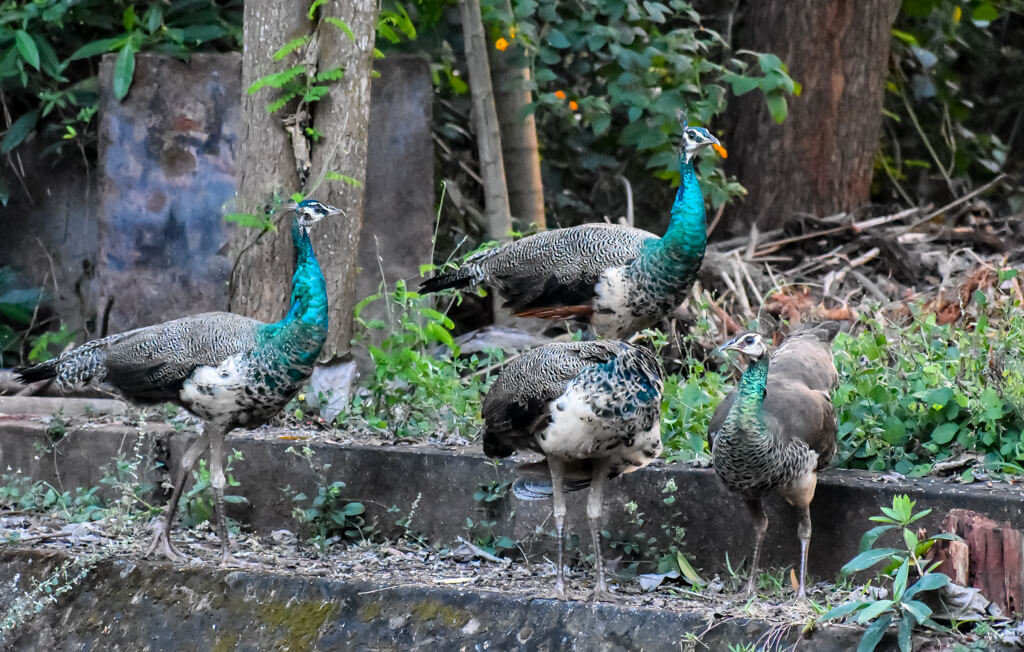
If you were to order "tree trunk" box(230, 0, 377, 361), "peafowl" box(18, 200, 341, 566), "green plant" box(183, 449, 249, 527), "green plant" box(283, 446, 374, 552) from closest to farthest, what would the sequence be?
1. "peafowl" box(18, 200, 341, 566)
2. "green plant" box(283, 446, 374, 552)
3. "green plant" box(183, 449, 249, 527)
4. "tree trunk" box(230, 0, 377, 361)

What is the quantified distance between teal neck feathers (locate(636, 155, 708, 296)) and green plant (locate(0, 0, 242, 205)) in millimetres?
3137

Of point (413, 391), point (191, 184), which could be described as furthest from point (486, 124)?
point (413, 391)

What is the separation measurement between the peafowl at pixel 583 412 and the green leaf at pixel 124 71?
3439 mm

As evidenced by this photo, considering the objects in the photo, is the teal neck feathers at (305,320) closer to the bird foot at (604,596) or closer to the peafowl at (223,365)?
the peafowl at (223,365)

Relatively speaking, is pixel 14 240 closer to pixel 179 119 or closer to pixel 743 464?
pixel 179 119

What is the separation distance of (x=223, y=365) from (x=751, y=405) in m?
1.94

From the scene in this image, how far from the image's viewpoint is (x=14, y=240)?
7.91m

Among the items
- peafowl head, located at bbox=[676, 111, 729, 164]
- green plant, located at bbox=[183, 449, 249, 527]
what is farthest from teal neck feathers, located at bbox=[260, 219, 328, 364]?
peafowl head, located at bbox=[676, 111, 729, 164]

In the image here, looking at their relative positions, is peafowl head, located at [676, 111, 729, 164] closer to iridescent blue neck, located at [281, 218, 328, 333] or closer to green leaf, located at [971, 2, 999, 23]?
iridescent blue neck, located at [281, 218, 328, 333]

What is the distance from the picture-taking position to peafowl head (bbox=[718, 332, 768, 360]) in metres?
4.43

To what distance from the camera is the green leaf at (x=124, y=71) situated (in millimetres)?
7070

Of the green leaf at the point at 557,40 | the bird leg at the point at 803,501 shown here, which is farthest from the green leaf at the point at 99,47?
the bird leg at the point at 803,501

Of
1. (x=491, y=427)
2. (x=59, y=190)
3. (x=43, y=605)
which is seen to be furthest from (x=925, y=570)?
(x=59, y=190)

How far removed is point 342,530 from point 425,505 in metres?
0.38
